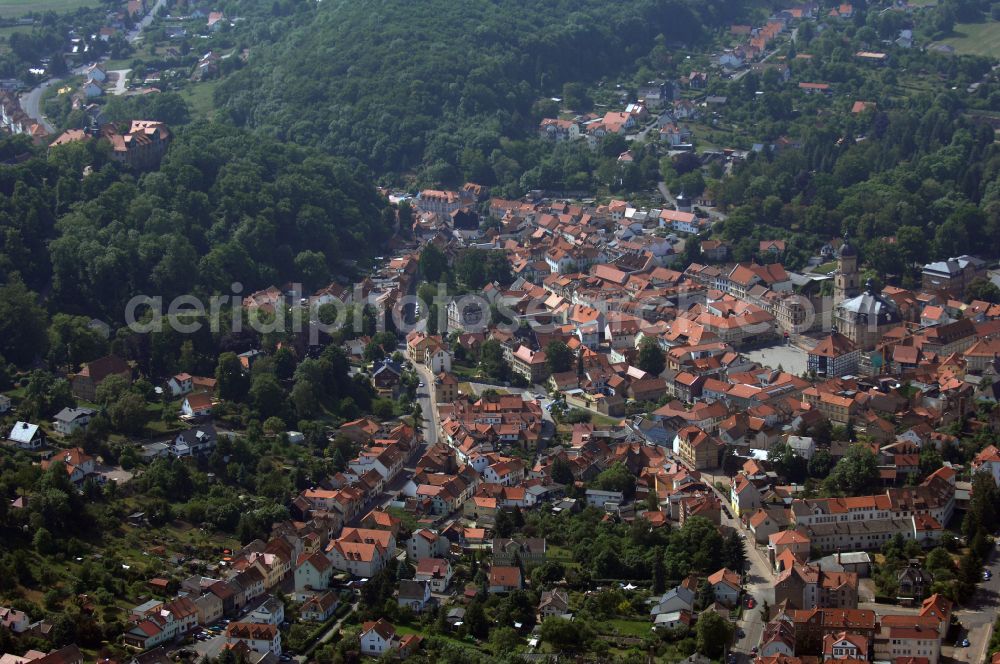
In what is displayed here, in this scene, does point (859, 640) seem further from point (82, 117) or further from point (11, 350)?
point (82, 117)

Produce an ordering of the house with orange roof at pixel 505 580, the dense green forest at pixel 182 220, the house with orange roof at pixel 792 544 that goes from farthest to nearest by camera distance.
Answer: the dense green forest at pixel 182 220, the house with orange roof at pixel 792 544, the house with orange roof at pixel 505 580

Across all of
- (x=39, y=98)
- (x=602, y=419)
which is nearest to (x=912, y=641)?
(x=602, y=419)

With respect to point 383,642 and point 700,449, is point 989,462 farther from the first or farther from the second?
point 383,642

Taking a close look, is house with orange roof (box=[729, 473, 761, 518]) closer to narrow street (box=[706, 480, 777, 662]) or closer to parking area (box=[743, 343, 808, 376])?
narrow street (box=[706, 480, 777, 662])

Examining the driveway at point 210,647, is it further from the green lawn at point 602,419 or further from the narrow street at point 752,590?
the green lawn at point 602,419

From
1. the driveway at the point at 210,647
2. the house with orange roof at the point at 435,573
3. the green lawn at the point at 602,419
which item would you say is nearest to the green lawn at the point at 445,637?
the house with orange roof at the point at 435,573

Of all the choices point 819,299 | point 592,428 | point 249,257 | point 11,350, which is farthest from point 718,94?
point 11,350

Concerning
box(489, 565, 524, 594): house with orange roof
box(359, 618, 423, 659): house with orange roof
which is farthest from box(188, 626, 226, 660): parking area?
box(489, 565, 524, 594): house with orange roof
